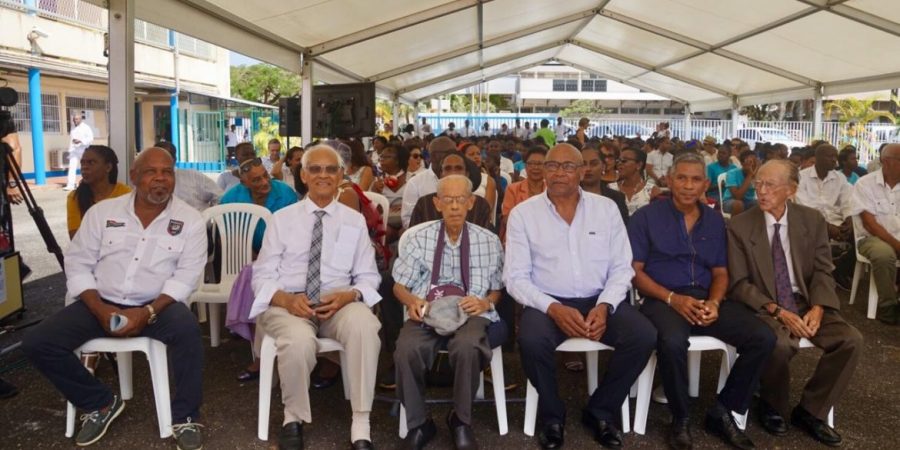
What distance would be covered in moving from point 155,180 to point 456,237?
54.2 inches

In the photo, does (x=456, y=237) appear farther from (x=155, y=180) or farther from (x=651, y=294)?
(x=155, y=180)

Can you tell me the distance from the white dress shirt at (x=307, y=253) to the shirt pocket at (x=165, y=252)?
36 centimetres

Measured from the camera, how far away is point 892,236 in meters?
4.78

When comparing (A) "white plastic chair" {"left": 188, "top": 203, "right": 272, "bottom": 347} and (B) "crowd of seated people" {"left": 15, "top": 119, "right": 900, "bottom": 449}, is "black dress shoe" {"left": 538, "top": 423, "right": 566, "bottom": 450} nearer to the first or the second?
(B) "crowd of seated people" {"left": 15, "top": 119, "right": 900, "bottom": 449}

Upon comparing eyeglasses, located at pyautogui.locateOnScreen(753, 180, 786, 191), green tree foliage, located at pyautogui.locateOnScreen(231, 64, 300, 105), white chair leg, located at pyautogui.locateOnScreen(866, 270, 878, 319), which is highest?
green tree foliage, located at pyautogui.locateOnScreen(231, 64, 300, 105)

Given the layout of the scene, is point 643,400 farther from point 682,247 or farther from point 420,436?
point 420,436

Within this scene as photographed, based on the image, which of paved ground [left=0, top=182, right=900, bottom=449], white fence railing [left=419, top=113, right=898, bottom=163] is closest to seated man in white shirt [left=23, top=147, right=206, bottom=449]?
paved ground [left=0, top=182, right=900, bottom=449]

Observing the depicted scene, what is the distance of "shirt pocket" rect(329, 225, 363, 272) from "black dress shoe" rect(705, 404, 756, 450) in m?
1.75

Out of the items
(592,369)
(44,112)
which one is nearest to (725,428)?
(592,369)

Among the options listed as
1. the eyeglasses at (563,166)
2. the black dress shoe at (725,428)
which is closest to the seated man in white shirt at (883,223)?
the black dress shoe at (725,428)

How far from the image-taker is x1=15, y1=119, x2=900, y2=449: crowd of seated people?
2812 millimetres

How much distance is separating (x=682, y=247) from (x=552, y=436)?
1.07 meters

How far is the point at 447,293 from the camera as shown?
3037 mm

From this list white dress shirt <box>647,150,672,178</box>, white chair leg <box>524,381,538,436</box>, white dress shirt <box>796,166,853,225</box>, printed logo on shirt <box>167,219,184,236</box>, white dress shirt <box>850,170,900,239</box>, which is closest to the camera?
white chair leg <box>524,381,538,436</box>
